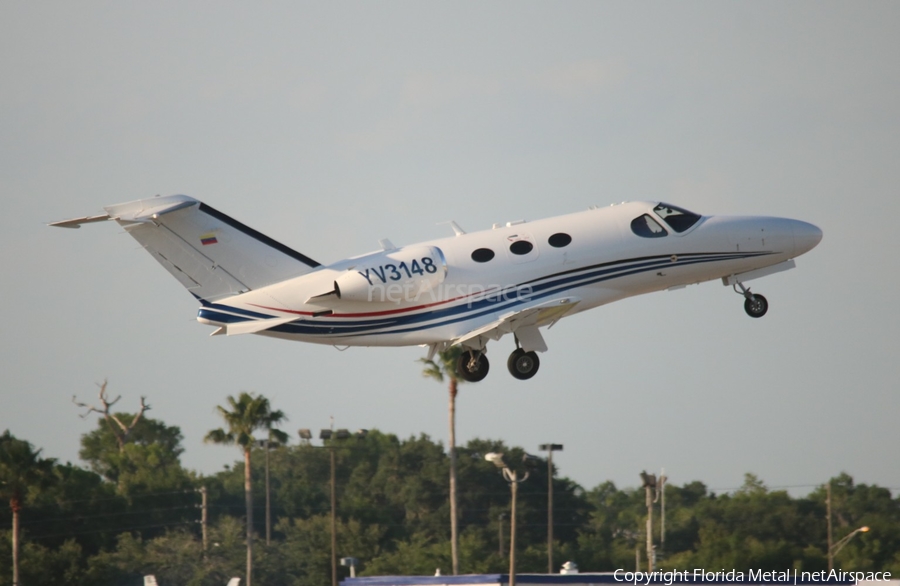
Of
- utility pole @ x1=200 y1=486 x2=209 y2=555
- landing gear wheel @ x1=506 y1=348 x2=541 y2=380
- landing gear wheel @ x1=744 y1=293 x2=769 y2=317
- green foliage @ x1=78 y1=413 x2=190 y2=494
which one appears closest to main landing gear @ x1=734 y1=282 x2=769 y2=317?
landing gear wheel @ x1=744 y1=293 x2=769 y2=317

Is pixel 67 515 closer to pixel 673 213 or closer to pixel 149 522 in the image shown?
pixel 149 522

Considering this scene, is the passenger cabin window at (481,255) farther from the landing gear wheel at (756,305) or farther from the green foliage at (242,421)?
the green foliage at (242,421)

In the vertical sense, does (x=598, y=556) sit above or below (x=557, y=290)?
below

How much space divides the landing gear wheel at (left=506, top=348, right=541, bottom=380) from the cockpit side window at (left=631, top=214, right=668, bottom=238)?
357 cm

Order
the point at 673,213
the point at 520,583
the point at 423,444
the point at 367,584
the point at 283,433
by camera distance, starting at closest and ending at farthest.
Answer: the point at 673,213
the point at 520,583
the point at 367,584
the point at 283,433
the point at 423,444

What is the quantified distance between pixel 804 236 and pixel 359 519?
1870 inches

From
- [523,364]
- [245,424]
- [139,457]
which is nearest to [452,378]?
[245,424]

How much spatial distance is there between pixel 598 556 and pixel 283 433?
19210 mm

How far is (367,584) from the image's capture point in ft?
136

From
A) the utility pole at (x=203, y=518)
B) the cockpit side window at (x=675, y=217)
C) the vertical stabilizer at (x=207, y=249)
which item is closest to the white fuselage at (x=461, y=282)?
the cockpit side window at (x=675, y=217)

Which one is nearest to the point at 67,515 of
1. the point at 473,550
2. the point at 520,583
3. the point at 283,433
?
the point at 283,433

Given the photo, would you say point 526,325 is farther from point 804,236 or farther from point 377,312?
point 804,236

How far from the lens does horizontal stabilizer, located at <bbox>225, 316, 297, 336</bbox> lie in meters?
25.4

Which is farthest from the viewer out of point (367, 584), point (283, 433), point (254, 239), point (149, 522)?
point (149, 522)
